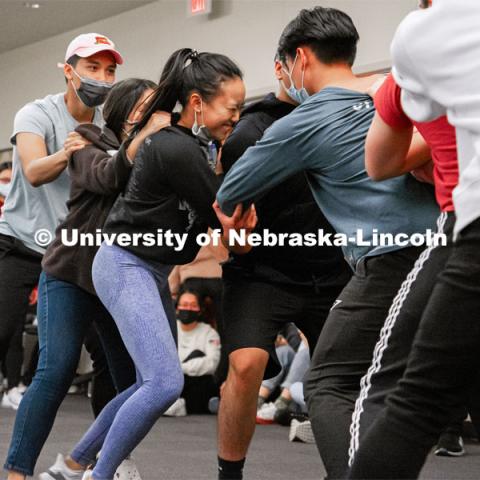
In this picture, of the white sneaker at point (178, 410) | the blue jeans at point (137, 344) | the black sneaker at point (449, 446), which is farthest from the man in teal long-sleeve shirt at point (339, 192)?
the white sneaker at point (178, 410)

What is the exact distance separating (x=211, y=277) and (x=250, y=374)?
378 centimetres

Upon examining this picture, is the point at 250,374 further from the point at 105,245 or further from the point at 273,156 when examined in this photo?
the point at 273,156

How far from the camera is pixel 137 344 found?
2521 millimetres

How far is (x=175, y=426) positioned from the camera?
544 cm

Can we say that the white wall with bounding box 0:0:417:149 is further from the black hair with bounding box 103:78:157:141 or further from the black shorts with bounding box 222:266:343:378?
the black shorts with bounding box 222:266:343:378

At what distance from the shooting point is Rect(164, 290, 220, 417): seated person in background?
20.2 ft

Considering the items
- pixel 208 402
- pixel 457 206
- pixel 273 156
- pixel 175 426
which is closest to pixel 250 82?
pixel 208 402

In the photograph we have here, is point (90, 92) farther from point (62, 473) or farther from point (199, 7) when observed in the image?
point (199, 7)

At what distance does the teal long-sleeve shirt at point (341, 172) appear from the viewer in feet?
6.86

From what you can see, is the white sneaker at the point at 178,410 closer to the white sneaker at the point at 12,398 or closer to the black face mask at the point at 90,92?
the white sneaker at the point at 12,398

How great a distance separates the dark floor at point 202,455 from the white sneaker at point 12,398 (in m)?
0.49

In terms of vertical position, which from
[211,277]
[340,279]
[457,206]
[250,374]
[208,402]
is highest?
[457,206]

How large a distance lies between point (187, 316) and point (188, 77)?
3.65 m

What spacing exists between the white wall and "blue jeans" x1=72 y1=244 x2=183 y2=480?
3.93 meters
